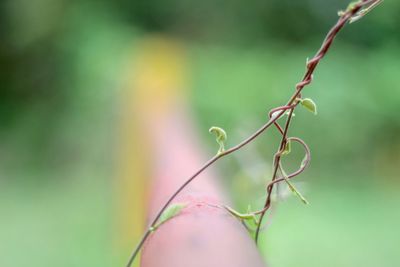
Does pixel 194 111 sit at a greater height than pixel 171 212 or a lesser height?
lesser

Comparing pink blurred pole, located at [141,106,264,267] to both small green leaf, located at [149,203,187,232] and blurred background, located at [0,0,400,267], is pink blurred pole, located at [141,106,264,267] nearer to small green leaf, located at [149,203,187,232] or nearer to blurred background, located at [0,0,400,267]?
small green leaf, located at [149,203,187,232]

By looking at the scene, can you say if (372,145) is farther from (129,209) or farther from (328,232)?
(129,209)

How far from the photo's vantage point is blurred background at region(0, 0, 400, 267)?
165cm

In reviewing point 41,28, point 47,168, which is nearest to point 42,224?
point 47,168

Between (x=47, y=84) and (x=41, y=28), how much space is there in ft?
0.71

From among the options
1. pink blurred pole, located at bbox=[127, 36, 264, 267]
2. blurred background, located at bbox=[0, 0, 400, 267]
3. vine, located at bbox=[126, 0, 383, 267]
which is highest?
vine, located at bbox=[126, 0, 383, 267]

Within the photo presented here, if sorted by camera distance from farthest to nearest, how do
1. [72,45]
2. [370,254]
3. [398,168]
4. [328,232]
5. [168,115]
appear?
1. [72,45]
2. [398,168]
3. [328,232]
4. [370,254]
5. [168,115]

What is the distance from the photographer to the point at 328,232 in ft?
5.55

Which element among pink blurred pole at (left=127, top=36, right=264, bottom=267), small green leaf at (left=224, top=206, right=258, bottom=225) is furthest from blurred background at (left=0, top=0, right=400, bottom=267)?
small green leaf at (left=224, top=206, right=258, bottom=225)

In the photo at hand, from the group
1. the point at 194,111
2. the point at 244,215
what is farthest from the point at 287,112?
the point at 194,111

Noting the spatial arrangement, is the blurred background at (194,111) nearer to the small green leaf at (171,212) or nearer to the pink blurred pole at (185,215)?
the pink blurred pole at (185,215)

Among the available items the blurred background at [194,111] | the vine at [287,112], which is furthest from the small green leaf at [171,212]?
the blurred background at [194,111]

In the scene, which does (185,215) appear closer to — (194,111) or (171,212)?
(171,212)

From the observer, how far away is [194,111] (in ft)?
6.08
